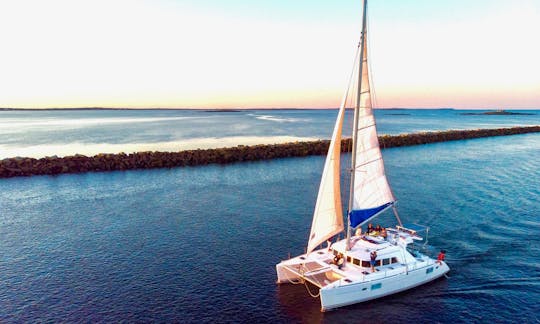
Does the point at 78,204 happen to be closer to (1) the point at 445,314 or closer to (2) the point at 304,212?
(2) the point at 304,212

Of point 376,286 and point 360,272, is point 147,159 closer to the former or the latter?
point 360,272

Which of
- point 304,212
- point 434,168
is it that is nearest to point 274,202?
point 304,212

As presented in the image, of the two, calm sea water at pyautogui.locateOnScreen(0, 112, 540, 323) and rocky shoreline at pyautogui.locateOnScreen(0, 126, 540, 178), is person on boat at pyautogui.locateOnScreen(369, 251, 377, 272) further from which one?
rocky shoreline at pyautogui.locateOnScreen(0, 126, 540, 178)

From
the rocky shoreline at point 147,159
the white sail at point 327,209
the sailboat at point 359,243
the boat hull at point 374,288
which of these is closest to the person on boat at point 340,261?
the sailboat at point 359,243

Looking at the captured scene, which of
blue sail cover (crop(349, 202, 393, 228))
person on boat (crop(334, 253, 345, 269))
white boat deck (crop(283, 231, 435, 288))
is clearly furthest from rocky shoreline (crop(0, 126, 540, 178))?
person on boat (crop(334, 253, 345, 269))

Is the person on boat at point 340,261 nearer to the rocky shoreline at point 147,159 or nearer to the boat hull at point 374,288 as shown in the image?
the boat hull at point 374,288

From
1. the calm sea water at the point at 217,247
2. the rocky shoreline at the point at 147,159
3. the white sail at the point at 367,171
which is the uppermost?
the white sail at the point at 367,171
